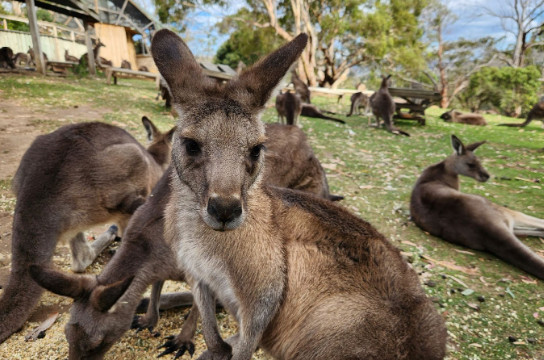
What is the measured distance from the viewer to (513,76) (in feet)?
82.2

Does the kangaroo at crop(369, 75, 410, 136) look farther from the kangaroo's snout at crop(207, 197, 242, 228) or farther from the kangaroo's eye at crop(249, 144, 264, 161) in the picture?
the kangaroo's snout at crop(207, 197, 242, 228)

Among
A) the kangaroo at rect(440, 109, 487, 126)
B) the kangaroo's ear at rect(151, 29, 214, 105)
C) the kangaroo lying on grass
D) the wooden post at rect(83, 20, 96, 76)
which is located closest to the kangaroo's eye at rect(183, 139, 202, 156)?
the kangaroo's ear at rect(151, 29, 214, 105)

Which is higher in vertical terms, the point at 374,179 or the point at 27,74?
the point at 27,74

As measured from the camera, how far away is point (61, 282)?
1898 mm

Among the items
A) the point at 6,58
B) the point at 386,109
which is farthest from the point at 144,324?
the point at 6,58

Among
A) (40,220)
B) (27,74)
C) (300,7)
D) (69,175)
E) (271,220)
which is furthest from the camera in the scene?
(300,7)

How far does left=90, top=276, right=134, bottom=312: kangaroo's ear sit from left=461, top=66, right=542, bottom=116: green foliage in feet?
96.3

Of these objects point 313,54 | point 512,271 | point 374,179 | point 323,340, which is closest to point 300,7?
point 313,54

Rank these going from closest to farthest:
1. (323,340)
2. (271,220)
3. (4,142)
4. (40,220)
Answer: (323,340)
(271,220)
(40,220)
(4,142)

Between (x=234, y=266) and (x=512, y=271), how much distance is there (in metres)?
3.21

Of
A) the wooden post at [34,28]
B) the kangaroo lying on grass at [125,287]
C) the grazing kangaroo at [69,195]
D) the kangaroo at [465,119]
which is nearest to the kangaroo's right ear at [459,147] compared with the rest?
the kangaroo lying on grass at [125,287]

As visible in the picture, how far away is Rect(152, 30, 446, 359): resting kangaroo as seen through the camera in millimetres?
1688

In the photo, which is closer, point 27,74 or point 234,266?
point 234,266

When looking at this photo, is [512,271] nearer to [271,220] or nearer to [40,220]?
[271,220]
